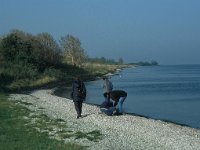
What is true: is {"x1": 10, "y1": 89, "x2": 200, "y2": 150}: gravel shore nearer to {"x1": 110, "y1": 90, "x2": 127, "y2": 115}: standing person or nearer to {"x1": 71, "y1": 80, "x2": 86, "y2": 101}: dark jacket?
{"x1": 110, "y1": 90, "x2": 127, "y2": 115}: standing person

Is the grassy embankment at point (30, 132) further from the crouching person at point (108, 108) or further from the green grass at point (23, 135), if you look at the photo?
the crouching person at point (108, 108)

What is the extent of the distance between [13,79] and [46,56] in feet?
96.6

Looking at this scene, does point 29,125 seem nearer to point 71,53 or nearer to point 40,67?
point 40,67

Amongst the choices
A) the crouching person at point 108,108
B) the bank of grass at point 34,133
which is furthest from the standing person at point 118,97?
the bank of grass at point 34,133

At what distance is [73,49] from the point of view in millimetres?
137375

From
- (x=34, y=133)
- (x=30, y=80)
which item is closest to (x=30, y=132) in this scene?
(x=34, y=133)

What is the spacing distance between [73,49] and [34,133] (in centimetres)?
11618

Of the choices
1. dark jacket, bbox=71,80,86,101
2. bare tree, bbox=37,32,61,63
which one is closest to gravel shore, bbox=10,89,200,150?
dark jacket, bbox=71,80,86,101

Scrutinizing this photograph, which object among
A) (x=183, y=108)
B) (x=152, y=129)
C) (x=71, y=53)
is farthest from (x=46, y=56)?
(x=152, y=129)

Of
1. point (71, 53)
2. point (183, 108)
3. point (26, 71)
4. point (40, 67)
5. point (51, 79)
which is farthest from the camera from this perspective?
point (71, 53)

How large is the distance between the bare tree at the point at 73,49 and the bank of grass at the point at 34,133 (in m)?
107

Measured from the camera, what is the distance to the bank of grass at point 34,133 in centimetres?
1820

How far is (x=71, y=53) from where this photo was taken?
136875 mm

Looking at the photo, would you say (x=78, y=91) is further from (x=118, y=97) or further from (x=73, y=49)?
(x=73, y=49)
